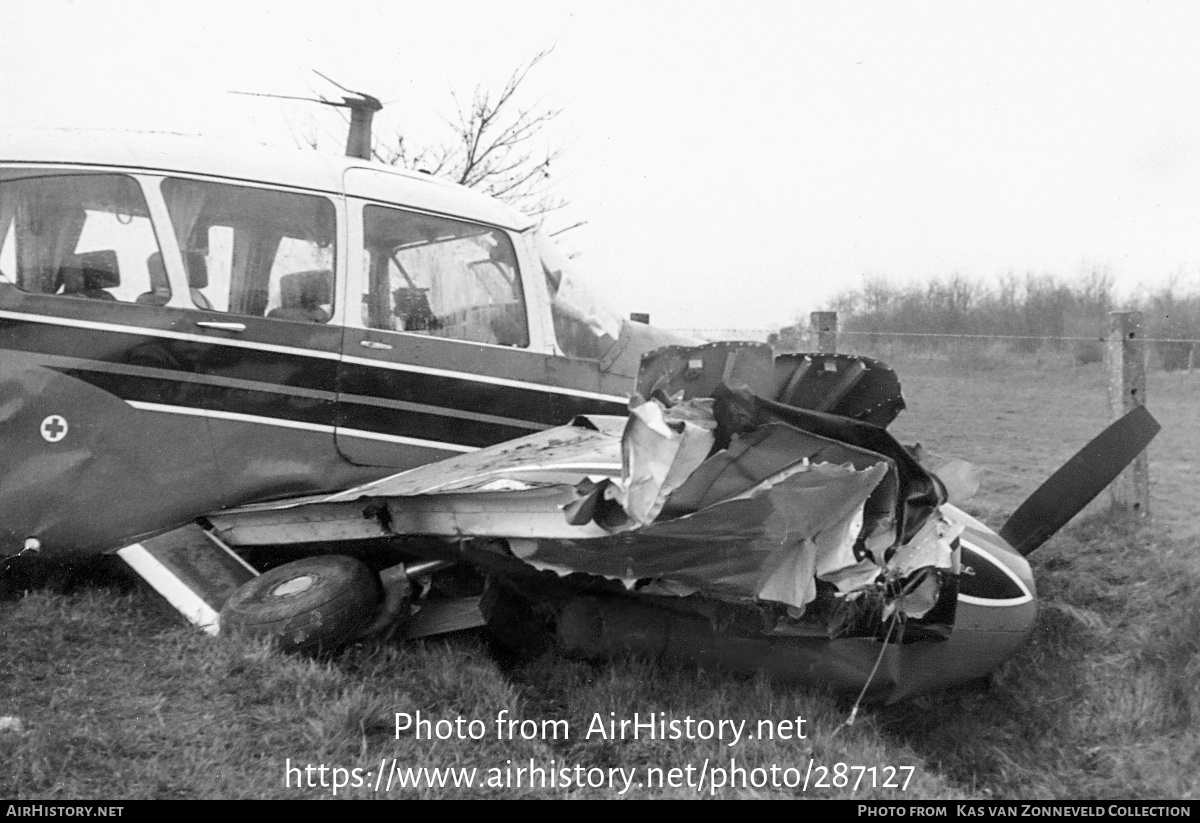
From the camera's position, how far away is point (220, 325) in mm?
4918

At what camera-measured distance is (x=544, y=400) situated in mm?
5707

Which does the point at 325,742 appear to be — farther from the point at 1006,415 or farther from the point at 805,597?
the point at 1006,415

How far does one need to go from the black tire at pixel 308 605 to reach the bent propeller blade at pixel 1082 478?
3.53 meters

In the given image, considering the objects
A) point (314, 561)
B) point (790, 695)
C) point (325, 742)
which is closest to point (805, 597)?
point (790, 695)

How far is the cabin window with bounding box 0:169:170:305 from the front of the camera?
15.5 ft

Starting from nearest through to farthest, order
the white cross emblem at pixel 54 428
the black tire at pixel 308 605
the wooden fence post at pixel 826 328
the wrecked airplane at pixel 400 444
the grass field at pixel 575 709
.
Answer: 1. the grass field at pixel 575 709
2. the wrecked airplane at pixel 400 444
3. the black tire at pixel 308 605
4. the white cross emblem at pixel 54 428
5. the wooden fence post at pixel 826 328

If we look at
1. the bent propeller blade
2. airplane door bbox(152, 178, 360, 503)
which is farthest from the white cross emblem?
the bent propeller blade

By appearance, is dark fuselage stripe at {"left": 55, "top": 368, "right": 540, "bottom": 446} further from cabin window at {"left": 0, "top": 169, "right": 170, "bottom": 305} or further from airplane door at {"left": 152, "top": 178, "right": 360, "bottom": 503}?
cabin window at {"left": 0, "top": 169, "right": 170, "bottom": 305}

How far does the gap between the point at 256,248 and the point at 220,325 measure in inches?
19.4

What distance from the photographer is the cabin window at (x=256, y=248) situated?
4.99m

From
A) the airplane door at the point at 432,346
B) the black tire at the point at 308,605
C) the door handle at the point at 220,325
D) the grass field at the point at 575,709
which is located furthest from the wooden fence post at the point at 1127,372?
the door handle at the point at 220,325

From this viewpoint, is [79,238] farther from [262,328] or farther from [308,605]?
[308,605]

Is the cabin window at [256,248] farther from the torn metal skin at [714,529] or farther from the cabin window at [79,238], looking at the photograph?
the torn metal skin at [714,529]

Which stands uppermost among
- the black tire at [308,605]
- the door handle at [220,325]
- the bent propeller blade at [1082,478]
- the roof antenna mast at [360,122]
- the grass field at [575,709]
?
the roof antenna mast at [360,122]
